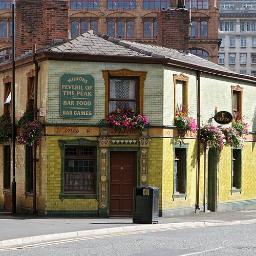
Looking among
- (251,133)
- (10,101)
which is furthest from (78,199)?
(251,133)

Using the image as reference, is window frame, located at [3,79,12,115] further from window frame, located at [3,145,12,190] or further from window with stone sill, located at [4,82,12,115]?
window frame, located at [3,145,12,190]

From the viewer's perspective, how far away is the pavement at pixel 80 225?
18188 millimetres

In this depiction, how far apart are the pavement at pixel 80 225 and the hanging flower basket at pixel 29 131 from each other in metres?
2.74

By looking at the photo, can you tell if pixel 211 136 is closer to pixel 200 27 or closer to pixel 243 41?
pixel 200 27

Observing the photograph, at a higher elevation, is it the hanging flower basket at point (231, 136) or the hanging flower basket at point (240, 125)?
the hanging flower basket at point (240, 125)

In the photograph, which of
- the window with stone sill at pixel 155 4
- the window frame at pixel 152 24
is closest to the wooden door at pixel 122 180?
the window frame at pixel 152 24

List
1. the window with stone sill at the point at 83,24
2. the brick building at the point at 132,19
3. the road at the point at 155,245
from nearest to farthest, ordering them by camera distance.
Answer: the road at the point at 155,245
the brick building at the point at 132,19
the window with stone sill at the point at 83,24

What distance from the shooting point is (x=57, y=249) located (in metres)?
16.3

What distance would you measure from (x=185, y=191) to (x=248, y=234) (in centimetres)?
806

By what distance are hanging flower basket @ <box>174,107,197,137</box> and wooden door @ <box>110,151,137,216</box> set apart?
2.08 m

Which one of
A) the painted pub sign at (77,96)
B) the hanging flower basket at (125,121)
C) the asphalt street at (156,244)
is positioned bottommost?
the asphalt street at (156,244)

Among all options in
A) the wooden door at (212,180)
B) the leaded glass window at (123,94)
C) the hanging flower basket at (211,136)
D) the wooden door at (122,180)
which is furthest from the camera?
the wooden door at (212,180)

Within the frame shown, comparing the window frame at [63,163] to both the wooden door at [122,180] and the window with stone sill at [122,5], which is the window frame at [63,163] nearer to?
the wooden door at [122,180]

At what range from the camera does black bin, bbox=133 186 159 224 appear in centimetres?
2294
